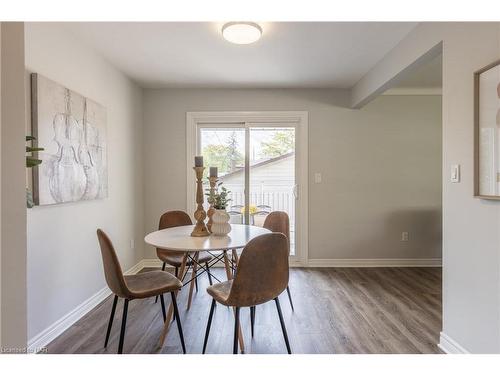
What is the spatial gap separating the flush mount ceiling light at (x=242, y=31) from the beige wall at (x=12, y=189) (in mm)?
1604

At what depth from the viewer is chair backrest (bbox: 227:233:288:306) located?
152cm

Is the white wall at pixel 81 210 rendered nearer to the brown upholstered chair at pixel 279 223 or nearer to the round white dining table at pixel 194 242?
the round white dining table at pixel 194 242

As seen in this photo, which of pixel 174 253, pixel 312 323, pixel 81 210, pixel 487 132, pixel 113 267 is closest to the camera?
pixel 487 132

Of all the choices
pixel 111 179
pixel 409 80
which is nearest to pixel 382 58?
pixel 409 80

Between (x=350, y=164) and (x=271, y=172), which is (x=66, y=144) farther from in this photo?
(x=350, y=164)

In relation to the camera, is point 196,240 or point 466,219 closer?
point 466,219

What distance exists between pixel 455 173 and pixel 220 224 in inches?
Answer: 63.6

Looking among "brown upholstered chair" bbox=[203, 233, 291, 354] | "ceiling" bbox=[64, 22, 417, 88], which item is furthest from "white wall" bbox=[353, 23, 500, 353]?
"brown upholstered chair" bbox=[203, 233, 291, 354]

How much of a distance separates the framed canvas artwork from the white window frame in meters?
2.24

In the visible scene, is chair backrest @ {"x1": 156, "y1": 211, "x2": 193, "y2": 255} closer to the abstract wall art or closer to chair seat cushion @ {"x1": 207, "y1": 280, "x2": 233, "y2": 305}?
the abstract wall art

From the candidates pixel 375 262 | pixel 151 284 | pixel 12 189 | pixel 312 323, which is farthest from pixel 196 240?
pixel 375 262

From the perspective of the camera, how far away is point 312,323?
227 centimetres

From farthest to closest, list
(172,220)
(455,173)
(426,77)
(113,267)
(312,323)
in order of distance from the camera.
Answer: (426,77) < (172,220) < (312,323) < (455,173) < (113,267)
